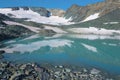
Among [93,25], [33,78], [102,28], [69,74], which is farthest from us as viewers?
[93,25]

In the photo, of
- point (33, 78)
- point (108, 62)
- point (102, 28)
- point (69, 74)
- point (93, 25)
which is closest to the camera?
point (33, 78)

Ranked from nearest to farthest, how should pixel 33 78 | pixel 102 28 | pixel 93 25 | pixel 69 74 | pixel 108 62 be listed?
1. pixel 33 78
2. pixel 69 74
3. pixel 108 62
4. pixel 102 28
5. pixel 93 25

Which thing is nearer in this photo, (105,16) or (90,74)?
(90,74)

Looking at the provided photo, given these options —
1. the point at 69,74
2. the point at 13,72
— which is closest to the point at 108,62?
the point at 69,74

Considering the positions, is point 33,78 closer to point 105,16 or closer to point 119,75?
point 119,75

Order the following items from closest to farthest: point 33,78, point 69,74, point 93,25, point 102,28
→ point 33,78 < point 69,74 < point 102,28 < point 93,25

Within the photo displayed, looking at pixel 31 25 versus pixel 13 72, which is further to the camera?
pixel 31 25

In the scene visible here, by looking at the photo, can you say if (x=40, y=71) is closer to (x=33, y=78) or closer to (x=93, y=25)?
(x=33, y=78)

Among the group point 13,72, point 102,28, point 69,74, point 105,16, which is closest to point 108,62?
point 69,74

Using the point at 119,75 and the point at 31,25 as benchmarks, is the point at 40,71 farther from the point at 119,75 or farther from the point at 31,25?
the point at 31,25
